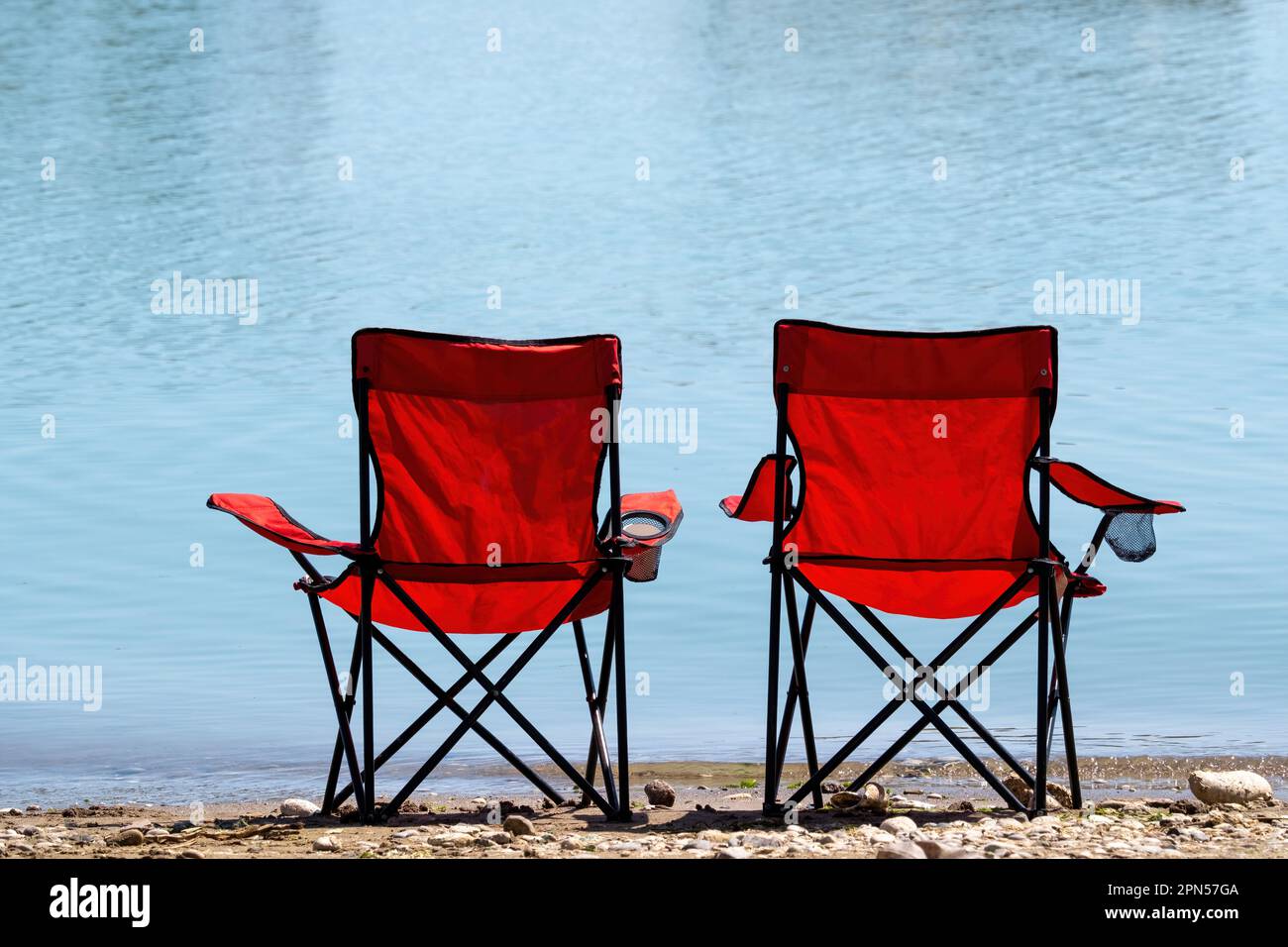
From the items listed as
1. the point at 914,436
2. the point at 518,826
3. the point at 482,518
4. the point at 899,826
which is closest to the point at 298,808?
the point at 518,826

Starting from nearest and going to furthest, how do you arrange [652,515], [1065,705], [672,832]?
[672,832] < [1065,705] < [652,515]

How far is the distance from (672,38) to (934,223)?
1762 centimetres

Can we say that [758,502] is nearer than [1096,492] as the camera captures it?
No

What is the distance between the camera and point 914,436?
4371 mm

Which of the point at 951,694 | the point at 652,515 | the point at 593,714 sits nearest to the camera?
the point at 951,694

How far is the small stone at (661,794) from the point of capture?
4.50 meters

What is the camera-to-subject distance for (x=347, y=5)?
1585 inches

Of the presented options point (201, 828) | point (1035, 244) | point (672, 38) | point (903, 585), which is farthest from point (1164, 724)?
point (672, 38)

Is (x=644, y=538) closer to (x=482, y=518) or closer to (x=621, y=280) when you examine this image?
(x=482, y=518)

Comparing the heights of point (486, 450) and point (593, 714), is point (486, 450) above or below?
above

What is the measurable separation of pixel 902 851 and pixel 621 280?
45.2 ft

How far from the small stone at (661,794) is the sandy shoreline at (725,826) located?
25mm

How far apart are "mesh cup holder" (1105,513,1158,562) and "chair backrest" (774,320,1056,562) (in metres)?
0.23

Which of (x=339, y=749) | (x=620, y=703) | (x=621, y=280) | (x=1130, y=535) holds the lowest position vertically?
(x=339, y=749)
